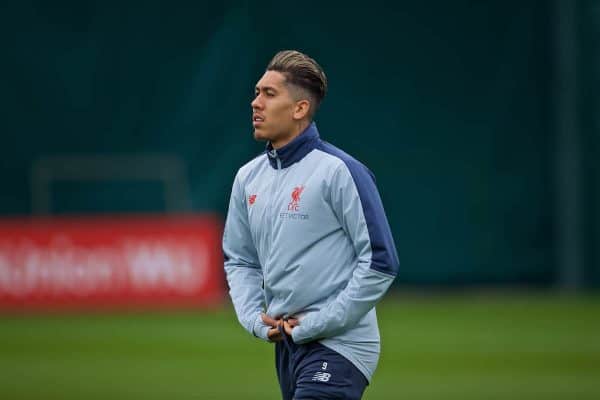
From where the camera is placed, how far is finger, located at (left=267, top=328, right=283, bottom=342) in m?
5.74

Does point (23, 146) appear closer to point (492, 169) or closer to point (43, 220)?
point (43, 220)

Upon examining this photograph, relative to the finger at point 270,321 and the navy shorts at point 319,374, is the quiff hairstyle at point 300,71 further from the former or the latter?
the navy shorts at point 319,374

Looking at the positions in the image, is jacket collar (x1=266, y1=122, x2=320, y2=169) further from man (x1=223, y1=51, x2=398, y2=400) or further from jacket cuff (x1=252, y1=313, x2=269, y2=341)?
jacket cuff (x1=252, y1=313, x2=269, y2=341)

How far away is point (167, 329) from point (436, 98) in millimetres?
6049

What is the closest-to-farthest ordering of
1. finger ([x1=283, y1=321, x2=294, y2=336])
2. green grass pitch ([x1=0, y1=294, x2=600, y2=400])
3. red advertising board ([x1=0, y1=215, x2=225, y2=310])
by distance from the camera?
finger ([x1=283, y1=321, x2=294, y2=336]) → green grass pitch ([x1=0, y1=294, x2=600, y2=400]) → red advertising board ([x1=0, y1=215, x2=225, y2=310])

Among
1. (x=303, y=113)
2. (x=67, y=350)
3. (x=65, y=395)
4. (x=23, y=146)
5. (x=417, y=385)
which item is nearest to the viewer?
(x=303, y=113)

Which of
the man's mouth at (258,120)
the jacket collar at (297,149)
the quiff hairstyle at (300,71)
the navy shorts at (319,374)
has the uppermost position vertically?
the quiff hairstyle at (300,71)

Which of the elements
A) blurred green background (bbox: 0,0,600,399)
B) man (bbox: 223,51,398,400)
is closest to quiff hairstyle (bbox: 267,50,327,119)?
man (bbox: 223,51,398,400)

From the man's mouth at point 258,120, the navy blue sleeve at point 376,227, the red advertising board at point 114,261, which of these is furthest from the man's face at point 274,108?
the red advertising board at point 114,261

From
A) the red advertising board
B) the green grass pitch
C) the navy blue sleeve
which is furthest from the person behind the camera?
the red advertising board

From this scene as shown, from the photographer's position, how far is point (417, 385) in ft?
38.4

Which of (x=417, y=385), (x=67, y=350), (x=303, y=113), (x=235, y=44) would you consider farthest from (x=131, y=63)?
(x=303, y=113)

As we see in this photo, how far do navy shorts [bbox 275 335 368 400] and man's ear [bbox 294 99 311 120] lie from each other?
92 cm

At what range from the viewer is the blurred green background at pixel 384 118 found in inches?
762
